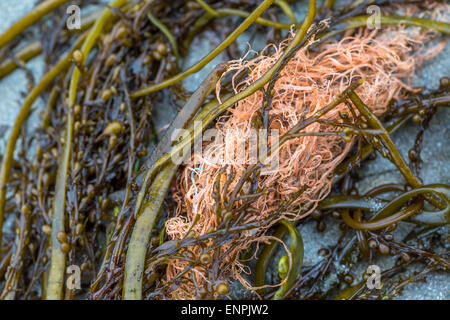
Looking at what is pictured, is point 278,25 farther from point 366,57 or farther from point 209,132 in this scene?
point 209,132
